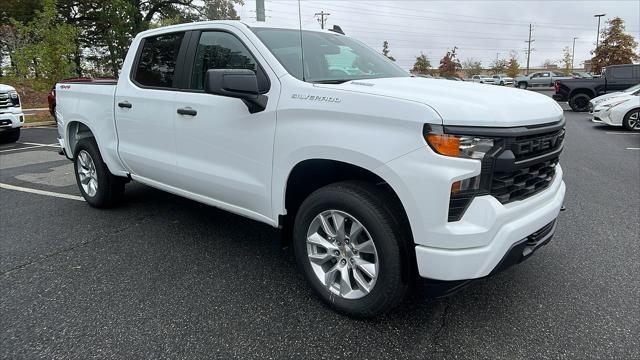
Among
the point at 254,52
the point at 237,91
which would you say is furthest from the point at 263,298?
the point at 254,52

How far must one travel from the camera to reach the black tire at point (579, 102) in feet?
60.7

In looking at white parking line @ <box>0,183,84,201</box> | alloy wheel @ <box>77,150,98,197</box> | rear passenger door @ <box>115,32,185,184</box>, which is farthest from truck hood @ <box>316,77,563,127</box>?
white parking line @ <box>0,183,84,201</box>

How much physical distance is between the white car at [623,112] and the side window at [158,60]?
41.7ft

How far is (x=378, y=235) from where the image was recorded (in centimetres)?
246

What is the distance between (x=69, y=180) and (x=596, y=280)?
6.76 meters

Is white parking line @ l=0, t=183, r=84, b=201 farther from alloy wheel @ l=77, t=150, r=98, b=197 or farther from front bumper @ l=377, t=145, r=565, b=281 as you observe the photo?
front bumper @ l=377, t=145, r=565, b=281

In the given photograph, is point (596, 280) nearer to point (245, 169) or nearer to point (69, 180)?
point (245, 169)

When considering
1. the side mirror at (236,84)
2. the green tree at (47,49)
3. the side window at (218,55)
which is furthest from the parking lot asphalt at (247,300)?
the green tree at (47,49)

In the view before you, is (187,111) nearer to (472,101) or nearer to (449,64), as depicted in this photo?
(472,101)

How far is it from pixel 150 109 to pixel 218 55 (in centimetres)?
89

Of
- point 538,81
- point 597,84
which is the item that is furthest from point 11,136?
point 538,81

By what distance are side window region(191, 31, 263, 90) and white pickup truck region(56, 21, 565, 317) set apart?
0.01m

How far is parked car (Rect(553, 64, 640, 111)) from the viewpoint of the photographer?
710 inches

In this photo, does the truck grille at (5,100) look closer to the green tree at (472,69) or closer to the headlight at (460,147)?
the headlight at (460,147)
